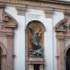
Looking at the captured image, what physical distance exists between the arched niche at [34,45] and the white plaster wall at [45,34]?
16 cm

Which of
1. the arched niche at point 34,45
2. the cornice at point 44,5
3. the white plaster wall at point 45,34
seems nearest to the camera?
the white plaster wall at point 45,34

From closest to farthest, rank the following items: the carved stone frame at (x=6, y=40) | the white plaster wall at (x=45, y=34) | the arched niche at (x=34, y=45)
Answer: the carved stone frame at (x=6, y=40)
the white plaster wall at (x=45, y=34)
the arched niche at (x=34, y=45)

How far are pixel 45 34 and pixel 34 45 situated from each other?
0.66 meters

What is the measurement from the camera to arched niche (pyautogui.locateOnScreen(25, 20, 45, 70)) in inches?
479

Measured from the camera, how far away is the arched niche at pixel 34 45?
12.2 m

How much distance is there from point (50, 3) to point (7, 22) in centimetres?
206

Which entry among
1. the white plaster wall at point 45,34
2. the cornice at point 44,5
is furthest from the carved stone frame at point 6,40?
the cornice at point 44,5

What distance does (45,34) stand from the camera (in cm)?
1258

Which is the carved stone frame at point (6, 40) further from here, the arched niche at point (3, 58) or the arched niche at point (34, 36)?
the arched niche at point (34, 36)

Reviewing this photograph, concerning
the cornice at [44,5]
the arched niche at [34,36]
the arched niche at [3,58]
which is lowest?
the arched niche at [3,58]

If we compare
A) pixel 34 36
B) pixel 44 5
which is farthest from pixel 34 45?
pixel 44 5

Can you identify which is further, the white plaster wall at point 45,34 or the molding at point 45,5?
the molding at point 45,5

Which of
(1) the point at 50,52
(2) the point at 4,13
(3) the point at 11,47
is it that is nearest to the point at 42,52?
(1) the point at 50,52

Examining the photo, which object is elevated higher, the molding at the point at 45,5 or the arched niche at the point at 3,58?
the molding at the point at 45,5
